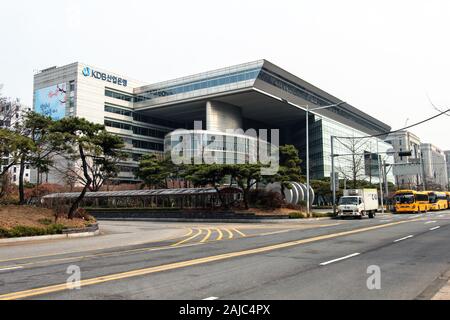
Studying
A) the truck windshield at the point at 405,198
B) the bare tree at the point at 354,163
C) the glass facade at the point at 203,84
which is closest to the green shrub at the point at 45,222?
the bare tree at the point at 354,163

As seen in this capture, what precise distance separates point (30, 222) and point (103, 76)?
75.9 m

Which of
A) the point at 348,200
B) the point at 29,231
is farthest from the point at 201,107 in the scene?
the point at 29,231

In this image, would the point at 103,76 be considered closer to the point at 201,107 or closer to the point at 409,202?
the point at 201,107

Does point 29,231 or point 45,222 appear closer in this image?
point 29,231

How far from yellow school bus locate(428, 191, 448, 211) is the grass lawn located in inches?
1876

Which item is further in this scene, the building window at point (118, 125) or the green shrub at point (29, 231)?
the building window at point (118, 125)

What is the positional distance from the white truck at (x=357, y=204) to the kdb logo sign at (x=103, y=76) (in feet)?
224

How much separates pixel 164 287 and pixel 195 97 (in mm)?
77276

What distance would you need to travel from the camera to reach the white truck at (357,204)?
36.8 m

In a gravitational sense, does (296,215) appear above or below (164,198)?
below

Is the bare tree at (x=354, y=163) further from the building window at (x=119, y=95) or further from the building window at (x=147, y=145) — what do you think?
the building window at (x=119, y=95)

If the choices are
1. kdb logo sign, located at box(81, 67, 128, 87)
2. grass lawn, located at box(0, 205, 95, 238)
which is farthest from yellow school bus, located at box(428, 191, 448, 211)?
kdb logo sign, located at box(81, 67, 128, 87)

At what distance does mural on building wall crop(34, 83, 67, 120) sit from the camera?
88106 millimetres

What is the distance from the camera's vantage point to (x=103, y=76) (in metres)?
91.6
